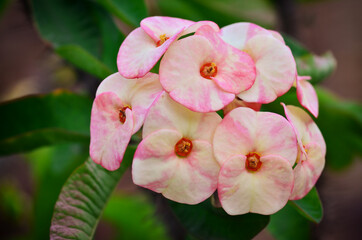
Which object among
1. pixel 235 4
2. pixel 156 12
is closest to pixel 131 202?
pixel 156 12

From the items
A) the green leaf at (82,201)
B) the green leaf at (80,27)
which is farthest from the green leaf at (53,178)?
the green leaf at (82,201)

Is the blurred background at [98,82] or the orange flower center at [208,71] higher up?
the orange flower center at [208,71]

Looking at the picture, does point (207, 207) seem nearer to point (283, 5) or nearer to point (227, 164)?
point (227, 164)

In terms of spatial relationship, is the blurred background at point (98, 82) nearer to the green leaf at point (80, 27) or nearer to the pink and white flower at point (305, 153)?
the green leaf at point (80, 27)

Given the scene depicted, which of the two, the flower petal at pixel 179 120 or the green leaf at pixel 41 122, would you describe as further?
the green leaf at pixel 41 122

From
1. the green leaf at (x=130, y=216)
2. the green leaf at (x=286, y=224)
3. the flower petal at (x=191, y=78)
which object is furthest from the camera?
the green leaf at (x=130, y=216)

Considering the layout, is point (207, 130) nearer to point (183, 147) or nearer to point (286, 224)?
point (183, 147)

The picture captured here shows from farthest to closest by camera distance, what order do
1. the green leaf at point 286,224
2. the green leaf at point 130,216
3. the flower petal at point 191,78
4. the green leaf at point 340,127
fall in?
the green leaf at point 130,216 < the green leaf at point 340,127 < the green leaf at point 286,224 < the flower petal at point 191,78
